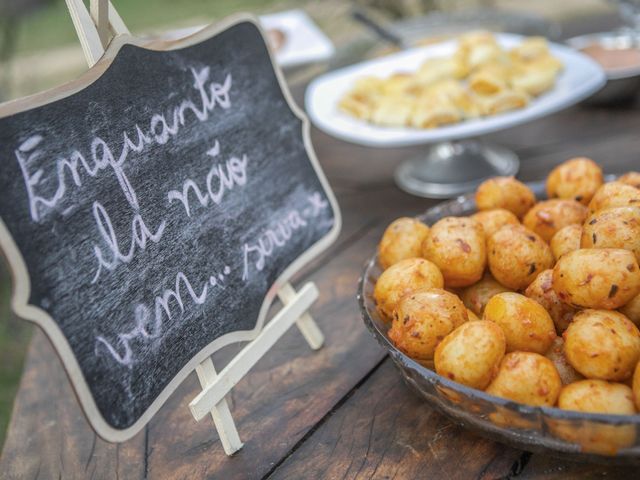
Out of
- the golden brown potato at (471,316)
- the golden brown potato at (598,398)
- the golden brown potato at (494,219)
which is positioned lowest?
the golden brown potato at (471,316)

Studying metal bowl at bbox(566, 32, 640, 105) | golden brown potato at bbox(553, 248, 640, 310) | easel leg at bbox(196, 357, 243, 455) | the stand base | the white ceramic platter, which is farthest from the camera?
metal bowl at bbox(566, 32, 640, 105)

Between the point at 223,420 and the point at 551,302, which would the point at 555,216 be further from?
the point at 223,420

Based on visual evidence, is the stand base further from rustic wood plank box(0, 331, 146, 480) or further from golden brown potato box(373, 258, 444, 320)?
rustic wood plank box(0, 331, 146, 480)

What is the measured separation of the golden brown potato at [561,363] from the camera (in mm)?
776

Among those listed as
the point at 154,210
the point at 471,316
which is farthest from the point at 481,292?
the point at 154,210

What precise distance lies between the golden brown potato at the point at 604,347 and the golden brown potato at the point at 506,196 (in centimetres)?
33

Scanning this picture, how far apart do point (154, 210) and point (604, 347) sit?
0.55 meters

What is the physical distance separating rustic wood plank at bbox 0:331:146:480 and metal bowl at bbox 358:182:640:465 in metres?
0.40

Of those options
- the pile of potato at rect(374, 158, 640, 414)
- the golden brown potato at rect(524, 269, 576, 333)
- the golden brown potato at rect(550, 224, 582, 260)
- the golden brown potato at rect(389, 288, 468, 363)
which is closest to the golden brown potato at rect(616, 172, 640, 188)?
the pile of potato at rect(374, 158, 640, 414)

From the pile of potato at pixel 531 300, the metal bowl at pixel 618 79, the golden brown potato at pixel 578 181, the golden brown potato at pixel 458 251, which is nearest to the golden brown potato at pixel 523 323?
the pile of potato at pixel 531 300

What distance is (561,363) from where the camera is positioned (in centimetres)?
79

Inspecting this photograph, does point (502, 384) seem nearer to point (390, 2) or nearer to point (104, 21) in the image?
point (104, 21)

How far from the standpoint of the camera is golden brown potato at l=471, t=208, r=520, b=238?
3.21 ft

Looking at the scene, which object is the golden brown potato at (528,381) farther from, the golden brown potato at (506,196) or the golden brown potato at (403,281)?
the golden brown potato at (506,196)
